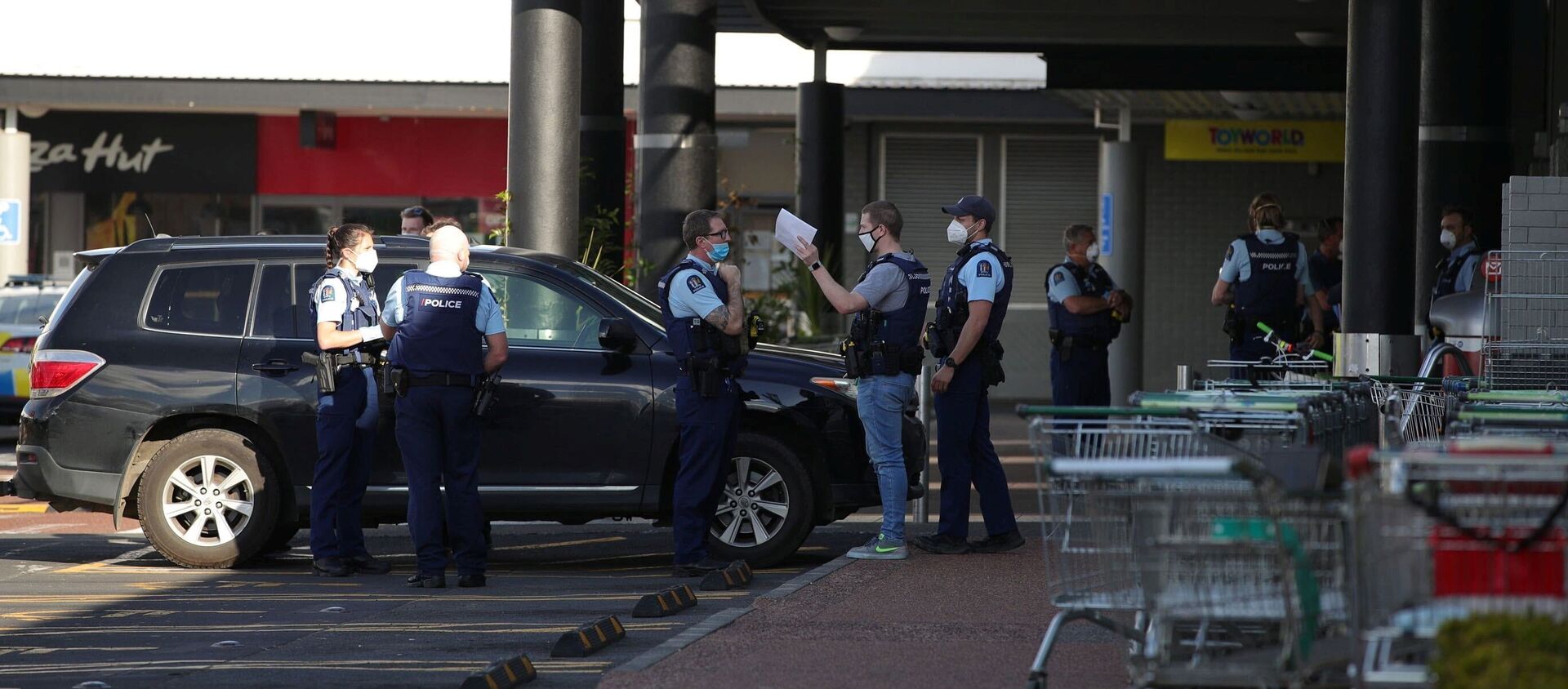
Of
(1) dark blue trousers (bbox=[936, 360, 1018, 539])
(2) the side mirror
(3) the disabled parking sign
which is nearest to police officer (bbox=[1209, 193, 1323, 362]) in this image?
(1) dark blue trousers (bbox=[936, 360, 1018, 539])

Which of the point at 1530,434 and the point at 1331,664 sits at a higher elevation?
the point at 1530,434

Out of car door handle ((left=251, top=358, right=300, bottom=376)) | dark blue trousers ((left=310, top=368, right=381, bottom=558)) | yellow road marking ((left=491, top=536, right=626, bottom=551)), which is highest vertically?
car door handle ((left=251, top=358, right=300, bottom=376))

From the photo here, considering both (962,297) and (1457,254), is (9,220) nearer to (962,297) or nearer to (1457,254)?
(962,297)

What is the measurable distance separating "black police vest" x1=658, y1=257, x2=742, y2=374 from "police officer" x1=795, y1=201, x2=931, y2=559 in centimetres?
48

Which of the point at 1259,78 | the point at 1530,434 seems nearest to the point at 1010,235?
the point at 1259,78

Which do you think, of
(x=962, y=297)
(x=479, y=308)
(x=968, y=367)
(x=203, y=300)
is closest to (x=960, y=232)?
(x=962, y=297)

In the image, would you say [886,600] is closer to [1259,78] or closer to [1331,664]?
[1331,664]

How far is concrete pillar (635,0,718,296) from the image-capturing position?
1483 cm

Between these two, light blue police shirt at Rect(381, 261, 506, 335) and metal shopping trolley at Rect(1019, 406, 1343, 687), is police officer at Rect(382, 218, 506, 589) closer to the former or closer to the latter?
light blue police shirt at Rect(381, 261, 506, 335)

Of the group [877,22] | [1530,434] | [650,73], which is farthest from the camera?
[877,22]

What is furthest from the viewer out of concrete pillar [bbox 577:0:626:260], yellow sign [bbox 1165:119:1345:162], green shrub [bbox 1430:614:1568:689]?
yellow sign [bbox 1165:119:1345:162]

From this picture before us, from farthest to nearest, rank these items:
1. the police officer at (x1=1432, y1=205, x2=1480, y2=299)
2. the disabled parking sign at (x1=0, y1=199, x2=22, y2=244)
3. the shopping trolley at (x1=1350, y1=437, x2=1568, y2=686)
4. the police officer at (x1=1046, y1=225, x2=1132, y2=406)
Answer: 1. the disabled parking sign at (x1=0, y1=199, x2=22, y2=244)
2. the police officer at (x1=1046, y1=225, x2=1132, y2=406)
3. the police officer at (x1=1432, y1=205, x2=1480, y2=299)
4. the shopping trolley at (x1=1350, y1=437, x2=1568, y2=686)

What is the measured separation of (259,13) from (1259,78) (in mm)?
13877

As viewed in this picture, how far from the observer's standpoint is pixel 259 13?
85.8 feet
